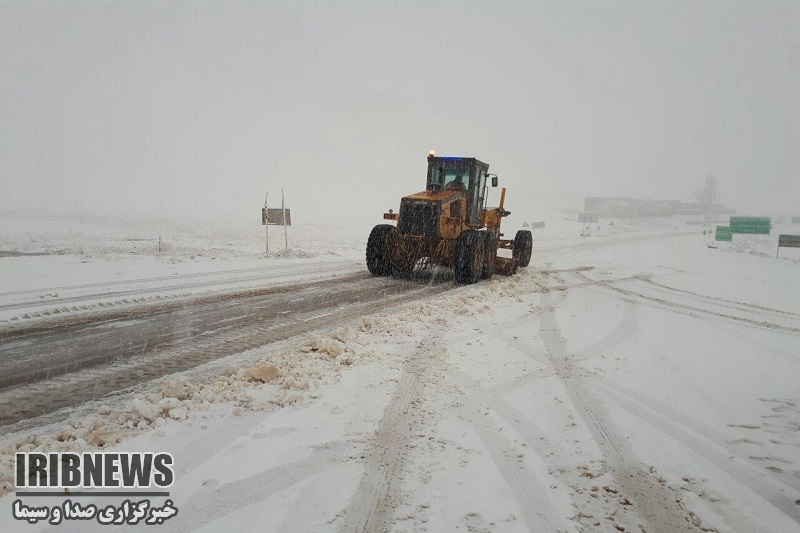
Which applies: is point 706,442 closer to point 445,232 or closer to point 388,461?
point 388,461

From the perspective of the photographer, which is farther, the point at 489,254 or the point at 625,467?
the point at 489,254

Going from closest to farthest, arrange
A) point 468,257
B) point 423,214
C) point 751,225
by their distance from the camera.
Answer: point 468,257
point 423,214
point 751,225

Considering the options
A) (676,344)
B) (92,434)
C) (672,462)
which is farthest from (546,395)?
(92,434)

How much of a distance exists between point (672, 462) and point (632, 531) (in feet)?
3.20

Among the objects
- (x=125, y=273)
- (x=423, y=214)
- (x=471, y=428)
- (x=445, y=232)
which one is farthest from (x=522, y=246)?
(x=125, y=273)

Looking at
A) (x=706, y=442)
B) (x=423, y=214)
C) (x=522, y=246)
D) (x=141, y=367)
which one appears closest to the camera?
(x=706, y=442)

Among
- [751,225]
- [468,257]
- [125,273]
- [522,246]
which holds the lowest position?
[125,273]

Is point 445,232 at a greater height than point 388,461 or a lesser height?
greater

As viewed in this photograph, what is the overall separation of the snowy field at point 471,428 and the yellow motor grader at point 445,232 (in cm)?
353

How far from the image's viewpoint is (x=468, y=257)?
33.8ft

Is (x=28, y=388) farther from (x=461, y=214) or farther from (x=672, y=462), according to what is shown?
(x=461, y=214)

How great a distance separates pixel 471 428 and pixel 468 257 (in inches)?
283

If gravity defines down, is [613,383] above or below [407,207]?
below

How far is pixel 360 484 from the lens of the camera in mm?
2629
